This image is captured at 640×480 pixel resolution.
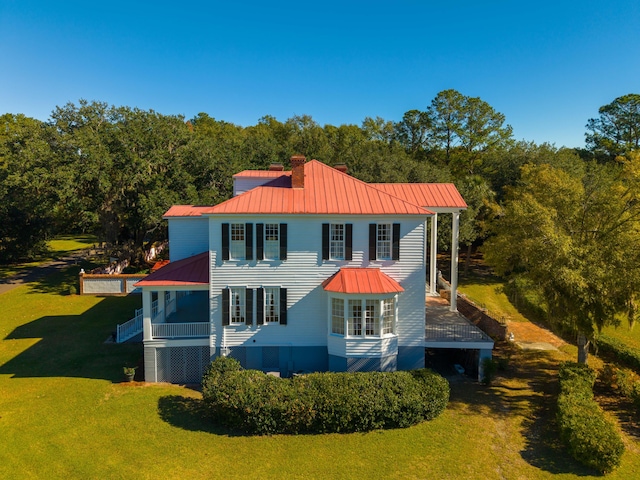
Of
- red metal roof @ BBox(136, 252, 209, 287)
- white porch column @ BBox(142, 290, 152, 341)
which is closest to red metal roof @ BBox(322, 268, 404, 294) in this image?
red metal roof @ BBox(136, 252, 209, 287)

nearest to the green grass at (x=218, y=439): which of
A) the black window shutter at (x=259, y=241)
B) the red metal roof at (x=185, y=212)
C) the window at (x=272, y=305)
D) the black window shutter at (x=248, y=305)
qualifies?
the black window shutter at (x=248, y=305)

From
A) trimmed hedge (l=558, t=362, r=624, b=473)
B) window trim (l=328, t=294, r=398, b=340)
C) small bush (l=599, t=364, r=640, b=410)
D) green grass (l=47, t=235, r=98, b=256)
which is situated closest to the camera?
trimmed hedge (l=558, t=362, r=624, b=473)

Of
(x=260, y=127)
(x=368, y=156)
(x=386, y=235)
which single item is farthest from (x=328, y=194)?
(x=260, y=127)

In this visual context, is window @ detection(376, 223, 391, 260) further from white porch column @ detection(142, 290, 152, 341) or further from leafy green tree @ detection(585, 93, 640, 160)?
leafy green tree @ detection(585, 93, 640, 160)

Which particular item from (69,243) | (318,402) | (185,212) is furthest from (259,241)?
(69,243)

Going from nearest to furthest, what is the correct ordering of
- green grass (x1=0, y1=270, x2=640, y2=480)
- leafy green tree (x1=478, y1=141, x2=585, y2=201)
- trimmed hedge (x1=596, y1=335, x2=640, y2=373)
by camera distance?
green grass (x1=0, y1=270, x2=640, y2=480)
trimmed hedge (x1=596, y1=335, x2=640, y2=373)
leafy green tree (x1=478, y1=141, x2=585, y2=201)

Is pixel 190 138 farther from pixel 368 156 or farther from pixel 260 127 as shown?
pixel 260 127

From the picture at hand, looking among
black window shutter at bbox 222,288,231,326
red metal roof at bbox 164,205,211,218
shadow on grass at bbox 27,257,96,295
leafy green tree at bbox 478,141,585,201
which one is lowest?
shadow on grass at bbox 27,257,96,295
